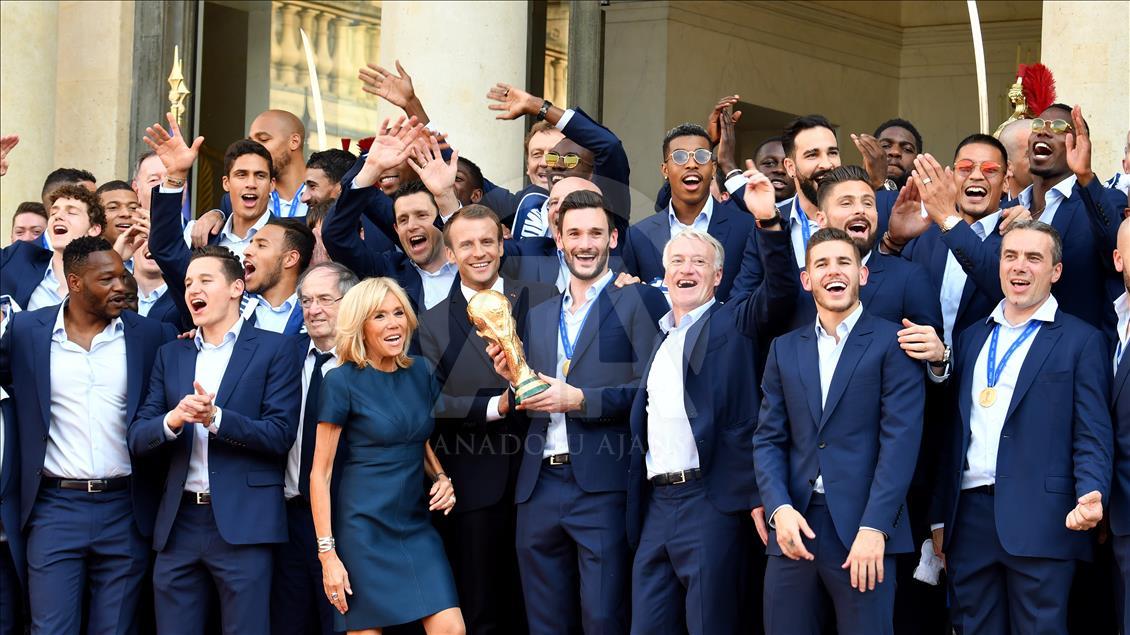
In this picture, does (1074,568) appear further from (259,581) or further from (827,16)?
(827,16)

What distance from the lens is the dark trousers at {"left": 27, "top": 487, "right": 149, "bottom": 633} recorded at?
7309 mm

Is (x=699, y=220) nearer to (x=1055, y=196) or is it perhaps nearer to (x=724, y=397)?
(x=724, y=397)

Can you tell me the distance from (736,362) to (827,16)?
914 cm

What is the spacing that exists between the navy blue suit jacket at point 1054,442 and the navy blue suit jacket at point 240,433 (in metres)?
2.97

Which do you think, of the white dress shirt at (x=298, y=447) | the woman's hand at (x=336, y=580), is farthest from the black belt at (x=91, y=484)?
the woman's hand at (x=336, y=580)

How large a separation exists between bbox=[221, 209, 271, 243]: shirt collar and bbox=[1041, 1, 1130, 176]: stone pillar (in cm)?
423

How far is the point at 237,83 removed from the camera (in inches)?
503

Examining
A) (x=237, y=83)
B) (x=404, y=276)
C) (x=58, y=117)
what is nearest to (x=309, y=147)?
(x=237, y=83)

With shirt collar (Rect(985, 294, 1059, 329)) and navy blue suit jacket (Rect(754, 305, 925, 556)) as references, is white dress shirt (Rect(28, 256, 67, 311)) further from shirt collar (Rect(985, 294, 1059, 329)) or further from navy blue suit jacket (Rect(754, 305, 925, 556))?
shirt collar (Rect(985, 294, 1059, 329))

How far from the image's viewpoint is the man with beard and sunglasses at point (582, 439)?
6957 mm

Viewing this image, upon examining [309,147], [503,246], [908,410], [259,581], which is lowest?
[259,581]

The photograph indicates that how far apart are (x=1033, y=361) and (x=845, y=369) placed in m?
0.70

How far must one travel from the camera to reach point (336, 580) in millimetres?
6801

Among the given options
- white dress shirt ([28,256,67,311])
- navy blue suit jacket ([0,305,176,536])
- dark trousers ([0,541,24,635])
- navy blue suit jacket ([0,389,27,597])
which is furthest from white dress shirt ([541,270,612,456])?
white dress shirt ([28,256,67,311])
